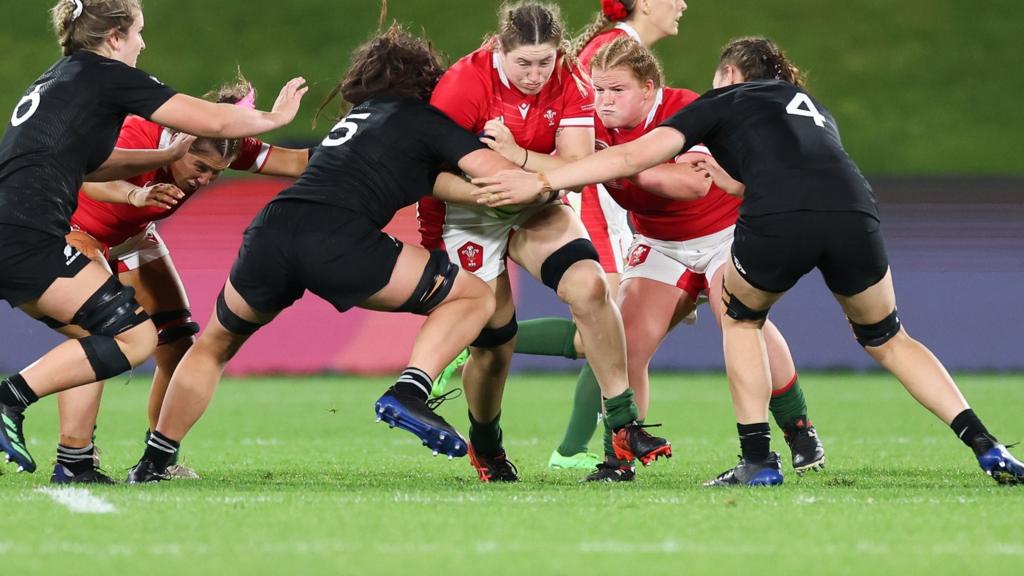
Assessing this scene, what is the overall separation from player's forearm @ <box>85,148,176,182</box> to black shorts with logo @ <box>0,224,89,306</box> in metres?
0.46

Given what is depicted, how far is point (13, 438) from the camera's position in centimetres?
485

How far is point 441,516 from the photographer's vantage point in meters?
4.18

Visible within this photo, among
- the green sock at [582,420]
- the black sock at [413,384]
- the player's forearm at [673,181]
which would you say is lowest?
the green sock at [582,420]

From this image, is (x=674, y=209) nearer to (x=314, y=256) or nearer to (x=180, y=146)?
(x=314, y=256)

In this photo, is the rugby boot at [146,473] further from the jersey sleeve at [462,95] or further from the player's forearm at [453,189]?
the jersey sleeve at [462,95]

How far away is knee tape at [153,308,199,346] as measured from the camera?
237 inches

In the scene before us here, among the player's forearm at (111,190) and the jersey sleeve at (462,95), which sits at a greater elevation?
the jersey sleeve at (462,95)

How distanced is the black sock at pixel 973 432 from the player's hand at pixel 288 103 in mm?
2699

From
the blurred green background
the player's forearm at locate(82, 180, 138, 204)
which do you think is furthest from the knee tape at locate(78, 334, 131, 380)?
the blurred green background

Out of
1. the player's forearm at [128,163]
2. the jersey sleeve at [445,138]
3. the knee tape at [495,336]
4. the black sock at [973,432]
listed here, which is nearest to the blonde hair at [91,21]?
the player's forearm at [128,163]

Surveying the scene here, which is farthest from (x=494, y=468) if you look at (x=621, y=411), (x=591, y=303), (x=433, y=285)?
(x=433, y=285)

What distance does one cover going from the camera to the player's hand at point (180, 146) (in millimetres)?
5480

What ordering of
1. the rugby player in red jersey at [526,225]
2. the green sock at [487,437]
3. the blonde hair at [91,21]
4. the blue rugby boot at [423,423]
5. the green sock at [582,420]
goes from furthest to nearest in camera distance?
the green sock at [582,420]
the green sock at [487,437]
the rugby player in red jersey at [526,225]
the blonde hair at [91,21]
the blue rugby boot at [423,423]

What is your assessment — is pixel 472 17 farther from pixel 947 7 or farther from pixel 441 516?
pixel 441 516
